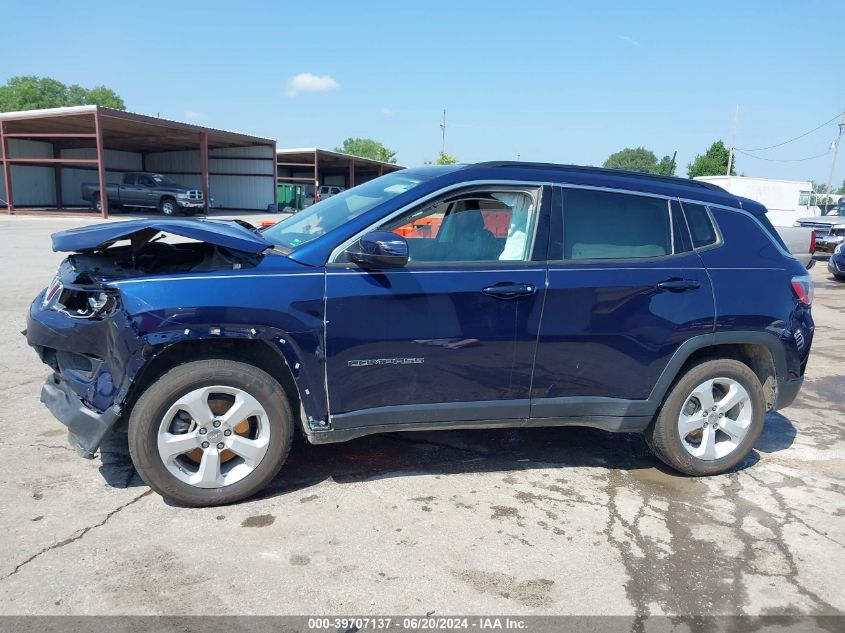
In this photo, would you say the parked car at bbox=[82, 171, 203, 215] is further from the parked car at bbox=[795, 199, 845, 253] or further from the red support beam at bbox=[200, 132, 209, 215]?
the parked car at bbox=[795, 199, 845, 253]

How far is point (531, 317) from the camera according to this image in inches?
142

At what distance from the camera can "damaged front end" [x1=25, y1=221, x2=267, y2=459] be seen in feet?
10.5

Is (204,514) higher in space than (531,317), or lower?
lower

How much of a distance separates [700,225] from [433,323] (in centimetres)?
193

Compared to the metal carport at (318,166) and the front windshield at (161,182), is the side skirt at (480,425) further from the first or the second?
the metal carport at (318,166)

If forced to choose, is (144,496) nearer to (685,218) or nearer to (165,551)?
(165,551)

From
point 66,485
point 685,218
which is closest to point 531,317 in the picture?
point 685,218

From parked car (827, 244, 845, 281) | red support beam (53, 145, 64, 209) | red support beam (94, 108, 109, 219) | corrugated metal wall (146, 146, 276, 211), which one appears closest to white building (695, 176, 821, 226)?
parked car (827, 244, 845, 281)

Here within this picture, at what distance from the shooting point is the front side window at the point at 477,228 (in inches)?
144

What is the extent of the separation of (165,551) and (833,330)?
962cm

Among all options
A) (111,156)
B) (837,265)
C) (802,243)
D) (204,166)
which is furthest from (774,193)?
(111,156)

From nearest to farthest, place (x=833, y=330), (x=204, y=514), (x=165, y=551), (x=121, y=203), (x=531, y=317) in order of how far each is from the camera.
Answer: (x=165, y=551)
(x=204, y=514)
(x=531, y=317)
(x=833, y=330)
(x=121, y=203)

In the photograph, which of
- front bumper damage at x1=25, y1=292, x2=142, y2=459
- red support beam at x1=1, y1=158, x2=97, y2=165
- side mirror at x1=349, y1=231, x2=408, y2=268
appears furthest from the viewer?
red support beam at x1=1, y1=158, x2=97, y2=165

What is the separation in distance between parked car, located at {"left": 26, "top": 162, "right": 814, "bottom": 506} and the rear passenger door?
12 mm
